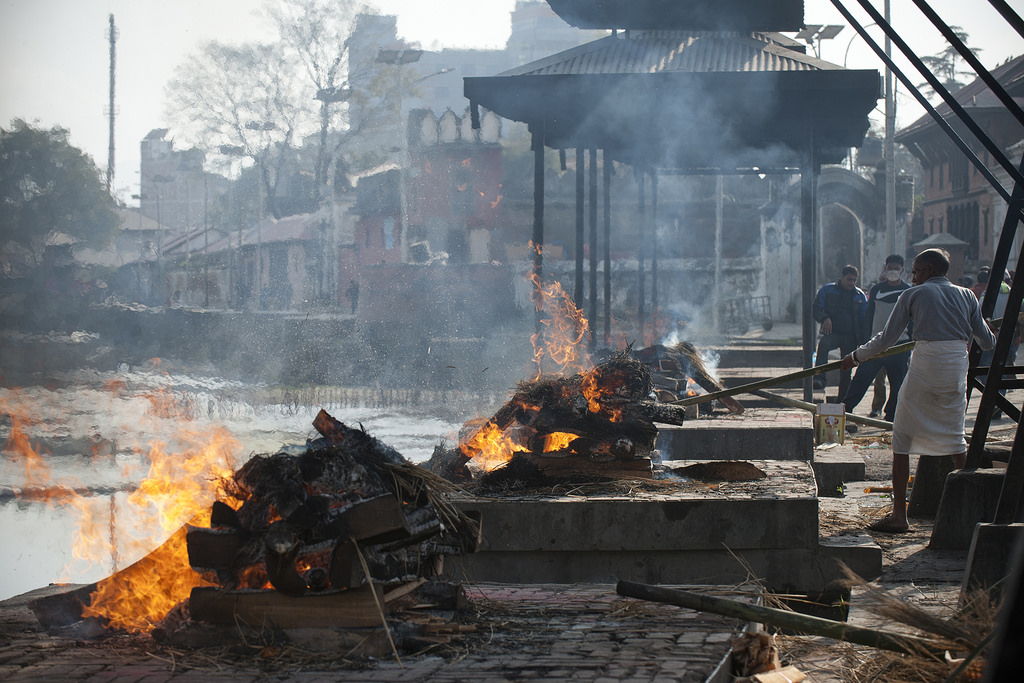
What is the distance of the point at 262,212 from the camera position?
4184 cm

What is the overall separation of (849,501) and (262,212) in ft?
125

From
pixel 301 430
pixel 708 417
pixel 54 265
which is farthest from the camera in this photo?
pixel 54 265

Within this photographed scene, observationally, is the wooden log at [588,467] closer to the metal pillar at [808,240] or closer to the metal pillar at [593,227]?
the metal pillar at [808,240]

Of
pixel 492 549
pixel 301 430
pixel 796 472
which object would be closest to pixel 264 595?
pixel 492 549

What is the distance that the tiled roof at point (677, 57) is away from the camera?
9.49 meters

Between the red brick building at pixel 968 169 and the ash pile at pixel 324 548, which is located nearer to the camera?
the ash pile at pixel 324 548

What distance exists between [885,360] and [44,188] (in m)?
16.6

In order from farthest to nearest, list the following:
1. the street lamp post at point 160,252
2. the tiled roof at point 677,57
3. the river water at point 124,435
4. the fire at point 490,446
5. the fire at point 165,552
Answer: the street lamp post at point 160,252, the tiled roof at point 677,57, the river water at point 124,435, the fire at point 490,446, the fire at point 165,552

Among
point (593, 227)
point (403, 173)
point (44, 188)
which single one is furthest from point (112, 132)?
point (403, 173)

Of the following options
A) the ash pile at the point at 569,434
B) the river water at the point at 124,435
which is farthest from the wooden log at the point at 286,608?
the ash pile at the point at 569,434

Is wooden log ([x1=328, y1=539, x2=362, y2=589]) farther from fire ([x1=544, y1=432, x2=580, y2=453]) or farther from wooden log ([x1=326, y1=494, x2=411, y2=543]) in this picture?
fire ([x1=544, y1=432, x2=580, y2=453])

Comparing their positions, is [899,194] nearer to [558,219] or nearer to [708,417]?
[558,219]

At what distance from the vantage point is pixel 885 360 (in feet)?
34.9

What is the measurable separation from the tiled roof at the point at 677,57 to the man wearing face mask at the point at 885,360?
2.77m
